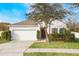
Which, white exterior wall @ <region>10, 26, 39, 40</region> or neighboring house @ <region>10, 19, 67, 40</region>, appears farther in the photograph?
white exterior wall @ <region>10, 26, 39, 40</region>

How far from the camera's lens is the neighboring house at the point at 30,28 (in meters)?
17.9

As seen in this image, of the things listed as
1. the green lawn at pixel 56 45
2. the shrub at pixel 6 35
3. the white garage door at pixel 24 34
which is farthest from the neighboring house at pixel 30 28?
the green lawn at pixel 56 45

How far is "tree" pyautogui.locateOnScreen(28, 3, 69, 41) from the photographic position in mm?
17672

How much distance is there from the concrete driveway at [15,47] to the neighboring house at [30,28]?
0.87 ft

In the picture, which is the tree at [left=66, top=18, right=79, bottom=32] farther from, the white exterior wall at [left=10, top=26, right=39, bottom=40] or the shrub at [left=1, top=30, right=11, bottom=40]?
the shrub at [left=1, top=30, right=11, bottom=40]

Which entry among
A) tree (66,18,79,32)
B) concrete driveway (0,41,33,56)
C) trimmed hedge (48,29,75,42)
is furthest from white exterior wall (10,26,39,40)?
tree (66,18,79,32)

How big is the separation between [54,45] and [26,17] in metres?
1.63

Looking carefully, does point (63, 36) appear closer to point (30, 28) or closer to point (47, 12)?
point (47, 12)

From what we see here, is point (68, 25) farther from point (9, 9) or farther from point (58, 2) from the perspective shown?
point (9, 9)

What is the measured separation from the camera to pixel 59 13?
58.3ft

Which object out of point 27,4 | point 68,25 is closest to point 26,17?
point 27,4

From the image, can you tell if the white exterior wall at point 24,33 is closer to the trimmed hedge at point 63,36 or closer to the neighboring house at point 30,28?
the neighboring house at point 30,28

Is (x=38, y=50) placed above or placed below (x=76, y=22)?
below

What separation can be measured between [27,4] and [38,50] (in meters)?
1.92
